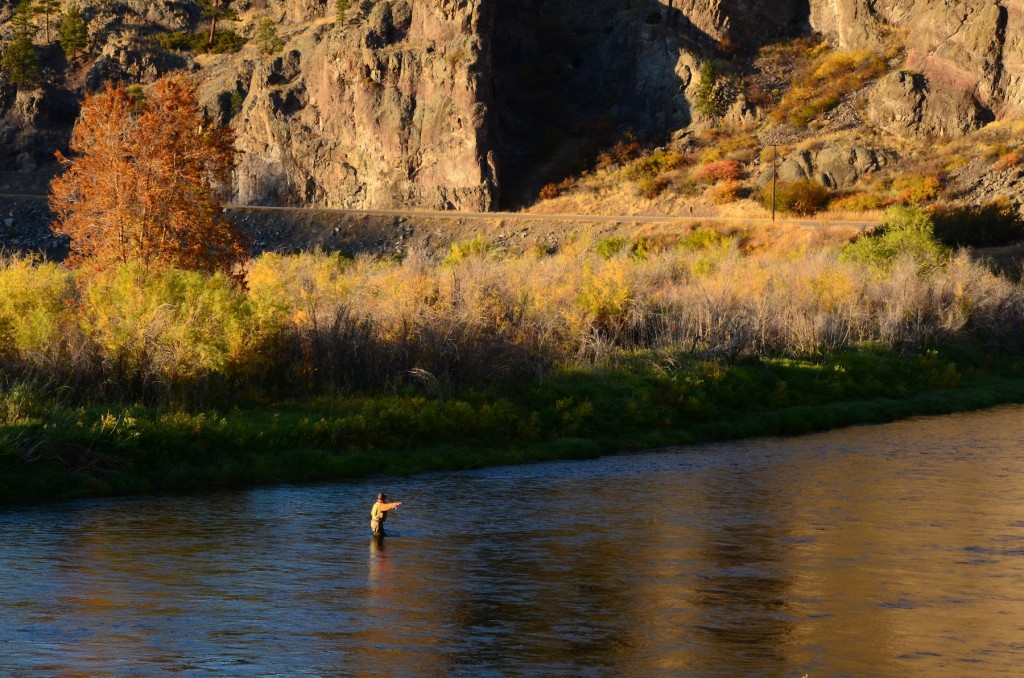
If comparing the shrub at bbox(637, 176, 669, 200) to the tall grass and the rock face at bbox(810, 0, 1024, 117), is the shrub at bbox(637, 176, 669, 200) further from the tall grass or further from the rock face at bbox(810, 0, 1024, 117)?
the tall grass

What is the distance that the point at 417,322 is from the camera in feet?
96.0

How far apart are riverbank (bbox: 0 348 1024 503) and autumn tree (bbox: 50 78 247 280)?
8047mm

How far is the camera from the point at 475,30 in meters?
97.6

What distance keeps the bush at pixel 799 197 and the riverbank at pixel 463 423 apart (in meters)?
44.3

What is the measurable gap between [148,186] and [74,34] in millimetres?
97712

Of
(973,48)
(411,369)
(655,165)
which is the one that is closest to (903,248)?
(411,369)

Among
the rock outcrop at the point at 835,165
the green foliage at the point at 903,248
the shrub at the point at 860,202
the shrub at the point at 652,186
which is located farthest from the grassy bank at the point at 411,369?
the shrub at the point at 652,186

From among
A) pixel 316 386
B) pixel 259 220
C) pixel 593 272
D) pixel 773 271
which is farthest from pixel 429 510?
pixel 259 220

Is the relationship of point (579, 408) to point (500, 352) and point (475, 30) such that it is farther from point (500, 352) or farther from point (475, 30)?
point (475, 30)

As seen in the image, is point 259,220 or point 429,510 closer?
point 429,510

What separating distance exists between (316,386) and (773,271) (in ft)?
73.7

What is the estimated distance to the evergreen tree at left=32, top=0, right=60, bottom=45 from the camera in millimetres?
126688

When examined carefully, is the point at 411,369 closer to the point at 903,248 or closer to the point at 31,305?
the point at 31,305

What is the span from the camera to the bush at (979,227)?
66.4 meters
